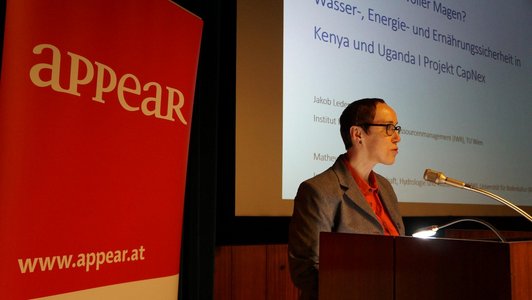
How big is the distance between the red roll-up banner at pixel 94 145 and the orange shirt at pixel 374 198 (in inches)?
30.0

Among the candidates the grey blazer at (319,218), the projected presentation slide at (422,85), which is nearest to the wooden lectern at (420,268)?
the grey blazer at (319,218)

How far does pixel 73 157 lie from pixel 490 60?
3373mm

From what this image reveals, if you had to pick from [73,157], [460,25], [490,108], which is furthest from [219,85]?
[490,108]

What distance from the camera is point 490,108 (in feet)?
13.1

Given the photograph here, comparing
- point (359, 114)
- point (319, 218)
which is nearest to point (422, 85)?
point (359, 114)

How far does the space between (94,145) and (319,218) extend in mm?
896

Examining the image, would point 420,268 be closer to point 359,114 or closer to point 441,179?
point 441,179

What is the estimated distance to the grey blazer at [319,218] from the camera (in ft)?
6.70

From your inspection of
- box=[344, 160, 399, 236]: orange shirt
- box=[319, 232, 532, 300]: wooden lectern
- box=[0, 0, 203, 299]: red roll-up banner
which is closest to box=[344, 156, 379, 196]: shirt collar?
box=[344, 160, 399, 236]: orange shirt

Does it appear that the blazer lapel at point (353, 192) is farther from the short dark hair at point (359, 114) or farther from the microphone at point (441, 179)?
the microphone at point (441, 179)

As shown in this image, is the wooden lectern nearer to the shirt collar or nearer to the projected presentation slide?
the shirt collar

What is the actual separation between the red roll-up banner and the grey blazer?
1.48 ft

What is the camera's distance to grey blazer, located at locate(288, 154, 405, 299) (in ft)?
6.70

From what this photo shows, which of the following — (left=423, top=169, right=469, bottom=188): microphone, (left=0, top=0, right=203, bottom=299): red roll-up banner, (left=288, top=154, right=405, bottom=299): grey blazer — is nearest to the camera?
(left=0, top=0, right=203, bottom=299): red roll-up banner
